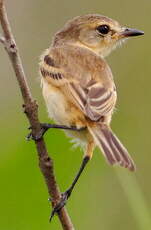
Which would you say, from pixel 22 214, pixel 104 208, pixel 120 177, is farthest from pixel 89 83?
pixel 104 208

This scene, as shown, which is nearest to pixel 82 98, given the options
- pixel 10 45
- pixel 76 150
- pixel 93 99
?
pixel 93 99

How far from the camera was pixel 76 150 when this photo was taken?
709 cm

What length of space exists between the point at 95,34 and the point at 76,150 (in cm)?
108

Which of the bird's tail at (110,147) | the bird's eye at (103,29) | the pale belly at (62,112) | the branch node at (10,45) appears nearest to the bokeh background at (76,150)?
the bird's tail at (110,147)

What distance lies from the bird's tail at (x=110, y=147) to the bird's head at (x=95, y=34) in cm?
170

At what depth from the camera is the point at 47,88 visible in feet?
19.7

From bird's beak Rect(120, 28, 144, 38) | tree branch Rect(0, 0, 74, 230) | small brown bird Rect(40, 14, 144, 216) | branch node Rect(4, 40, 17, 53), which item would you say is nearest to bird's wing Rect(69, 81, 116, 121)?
small brown bird Rect(40, 14, 144, 216)

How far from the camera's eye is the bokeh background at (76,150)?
6480 mm

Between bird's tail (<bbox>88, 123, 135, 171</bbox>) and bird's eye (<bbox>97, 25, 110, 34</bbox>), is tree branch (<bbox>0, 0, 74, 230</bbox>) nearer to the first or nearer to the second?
bird's tail (<bbox>88, 123, 135, 171</bbox>)

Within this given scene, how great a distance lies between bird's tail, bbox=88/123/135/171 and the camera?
5289 millimetres

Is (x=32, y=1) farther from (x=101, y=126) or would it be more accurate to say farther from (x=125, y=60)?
(x=101, y=126)

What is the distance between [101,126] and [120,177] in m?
0.38

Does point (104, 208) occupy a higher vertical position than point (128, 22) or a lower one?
lower

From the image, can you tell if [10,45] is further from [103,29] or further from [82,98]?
[103,29]
